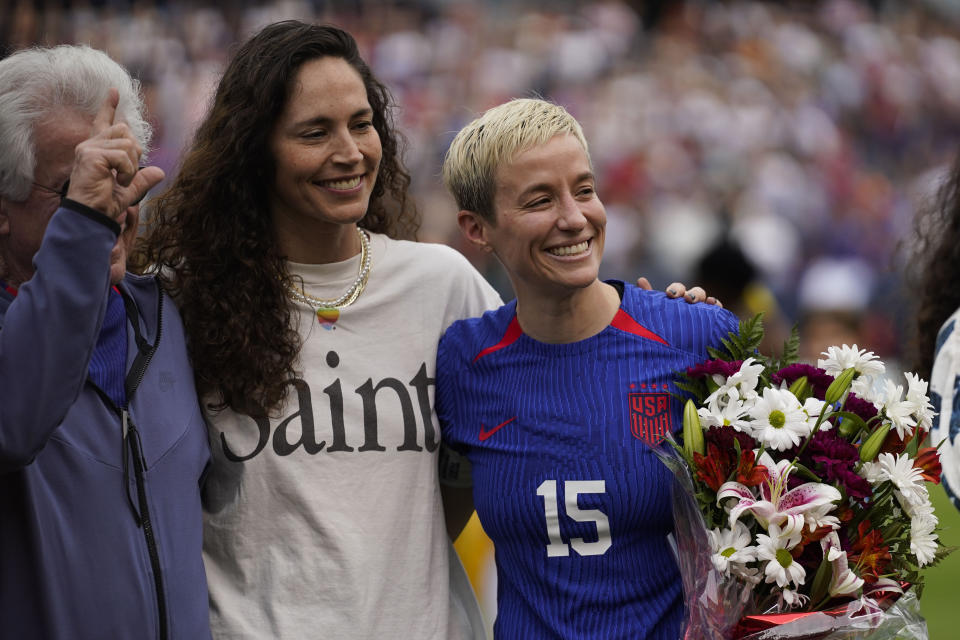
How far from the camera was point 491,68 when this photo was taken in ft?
49.3

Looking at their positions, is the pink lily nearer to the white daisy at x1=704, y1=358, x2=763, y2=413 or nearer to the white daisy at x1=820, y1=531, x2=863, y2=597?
the white daisy at x1=820, y1=531, x2=863, y2=597

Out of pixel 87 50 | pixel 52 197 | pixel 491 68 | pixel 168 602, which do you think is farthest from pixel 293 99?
pixel 491 68

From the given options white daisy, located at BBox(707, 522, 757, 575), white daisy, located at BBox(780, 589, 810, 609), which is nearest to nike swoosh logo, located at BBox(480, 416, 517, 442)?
white daisy, located at BBox(707, 522, 757, 575)

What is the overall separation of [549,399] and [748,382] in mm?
533

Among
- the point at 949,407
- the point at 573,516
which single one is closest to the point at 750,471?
the point at 573,516

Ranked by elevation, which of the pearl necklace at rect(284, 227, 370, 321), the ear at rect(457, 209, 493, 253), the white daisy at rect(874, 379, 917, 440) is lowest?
the white daisy at rect(874, 379, 917, 440)

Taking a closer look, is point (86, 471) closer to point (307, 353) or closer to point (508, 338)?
point (307, 353)

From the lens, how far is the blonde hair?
3061 mm

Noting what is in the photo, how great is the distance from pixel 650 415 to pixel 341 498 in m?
0.80

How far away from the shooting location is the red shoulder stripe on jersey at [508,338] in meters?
3.19

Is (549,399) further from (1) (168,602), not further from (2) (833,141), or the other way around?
(2) (833,141)

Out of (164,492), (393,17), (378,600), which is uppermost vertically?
(393,17)

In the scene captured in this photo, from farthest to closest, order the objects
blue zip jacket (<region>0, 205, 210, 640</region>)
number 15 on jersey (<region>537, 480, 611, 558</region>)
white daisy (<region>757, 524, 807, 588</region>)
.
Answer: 1. number 15 on jersey (<region>537, 480, 611, 558</region>)
2. white daisy (<region>757, 524, 807, 588</region>)
3. blue zip jacket (<region>0, 205, 210, 640</region>)

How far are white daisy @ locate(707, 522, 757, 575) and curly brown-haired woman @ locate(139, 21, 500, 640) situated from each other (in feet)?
2.84
